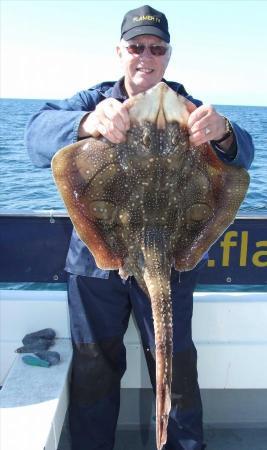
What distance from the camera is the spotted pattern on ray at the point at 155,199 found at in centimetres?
211

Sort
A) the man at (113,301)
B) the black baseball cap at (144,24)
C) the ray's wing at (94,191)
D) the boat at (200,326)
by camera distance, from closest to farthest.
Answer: the ray's wing at (94,191) → the man at (113,301) → the black baseball cap at (144,24) → the boat at (200,326)

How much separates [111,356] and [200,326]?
742 millimetres

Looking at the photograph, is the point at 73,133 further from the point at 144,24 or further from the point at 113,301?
the point at 113,301

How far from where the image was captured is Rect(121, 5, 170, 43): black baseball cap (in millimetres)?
2613

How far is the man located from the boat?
223mm

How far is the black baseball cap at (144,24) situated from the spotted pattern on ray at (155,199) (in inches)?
31.0

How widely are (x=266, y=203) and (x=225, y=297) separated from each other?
672cm

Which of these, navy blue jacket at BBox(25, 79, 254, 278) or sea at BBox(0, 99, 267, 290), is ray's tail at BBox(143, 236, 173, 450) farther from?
sea at BBox(0, 99, 267, 290)

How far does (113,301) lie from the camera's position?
2863 mm

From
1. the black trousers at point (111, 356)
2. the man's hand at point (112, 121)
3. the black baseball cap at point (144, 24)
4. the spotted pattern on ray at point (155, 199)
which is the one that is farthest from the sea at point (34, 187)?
the man's hand at point (112, 121)

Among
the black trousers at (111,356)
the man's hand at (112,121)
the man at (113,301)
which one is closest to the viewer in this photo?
the man's hand at (112,121)

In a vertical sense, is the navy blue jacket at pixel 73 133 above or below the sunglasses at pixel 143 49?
below

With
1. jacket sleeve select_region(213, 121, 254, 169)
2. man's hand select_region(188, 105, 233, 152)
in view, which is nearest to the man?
jacket sleeve select_region(213, 121, 254, 169)

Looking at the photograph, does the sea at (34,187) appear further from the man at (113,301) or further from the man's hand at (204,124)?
the man's hand at (204,124)
